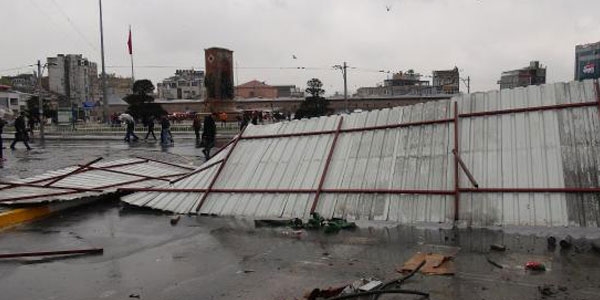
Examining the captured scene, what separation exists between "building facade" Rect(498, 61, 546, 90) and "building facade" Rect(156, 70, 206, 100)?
215 ft

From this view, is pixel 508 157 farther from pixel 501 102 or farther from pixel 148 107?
pixel 148 107

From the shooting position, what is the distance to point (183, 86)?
5118 inches

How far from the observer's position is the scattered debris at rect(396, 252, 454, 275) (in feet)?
24.6

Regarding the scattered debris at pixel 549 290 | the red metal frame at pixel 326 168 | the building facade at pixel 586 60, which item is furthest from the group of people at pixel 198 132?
the building facade at pixel 586 60

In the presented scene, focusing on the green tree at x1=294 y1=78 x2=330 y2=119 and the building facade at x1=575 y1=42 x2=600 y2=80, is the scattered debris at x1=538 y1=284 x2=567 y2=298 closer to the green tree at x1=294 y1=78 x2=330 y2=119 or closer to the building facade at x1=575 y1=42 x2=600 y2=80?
the green tree at x1=294 y1=78 x2=330 y2=119

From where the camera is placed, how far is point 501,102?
34.7ft

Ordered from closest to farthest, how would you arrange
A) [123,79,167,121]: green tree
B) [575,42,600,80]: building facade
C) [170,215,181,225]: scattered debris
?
[170,215,181,225]: scattered debris < [123,79,167,121]: green tree < [575,42,600,80]: building facade

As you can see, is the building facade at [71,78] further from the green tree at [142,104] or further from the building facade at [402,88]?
the building facade at [402,88]

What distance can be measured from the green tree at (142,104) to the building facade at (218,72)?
865 centimetres

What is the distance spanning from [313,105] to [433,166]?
46.7 meters

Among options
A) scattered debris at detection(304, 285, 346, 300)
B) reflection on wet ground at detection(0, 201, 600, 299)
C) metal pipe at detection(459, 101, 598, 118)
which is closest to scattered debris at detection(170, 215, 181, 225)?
reflection on wet ground at detection(0, 201, 600, 299)

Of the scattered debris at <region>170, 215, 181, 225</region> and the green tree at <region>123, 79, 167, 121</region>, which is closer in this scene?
the scattered debris at <region>170, 215, 181, 225</region>

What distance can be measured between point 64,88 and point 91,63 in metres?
12.5

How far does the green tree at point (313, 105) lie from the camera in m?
54.3
